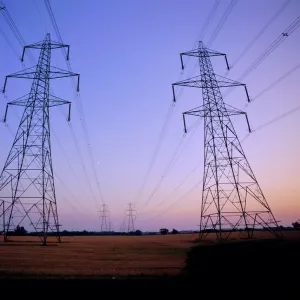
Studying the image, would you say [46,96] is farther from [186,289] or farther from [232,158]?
[186,289]

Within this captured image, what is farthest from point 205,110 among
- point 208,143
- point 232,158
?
point 232,158

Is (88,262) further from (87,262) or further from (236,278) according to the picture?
(236,278)

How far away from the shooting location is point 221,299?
9.58m

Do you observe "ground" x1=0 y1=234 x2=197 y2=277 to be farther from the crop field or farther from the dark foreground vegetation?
the dark foreground vegetation

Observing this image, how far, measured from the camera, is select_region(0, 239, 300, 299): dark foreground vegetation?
934cm

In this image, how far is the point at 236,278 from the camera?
10.4m

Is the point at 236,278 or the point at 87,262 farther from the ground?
the point at 87,262

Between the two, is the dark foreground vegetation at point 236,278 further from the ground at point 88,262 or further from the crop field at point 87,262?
the ground at point 88,262

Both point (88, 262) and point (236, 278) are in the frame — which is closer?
point (236, 278)

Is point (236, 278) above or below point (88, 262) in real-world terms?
below

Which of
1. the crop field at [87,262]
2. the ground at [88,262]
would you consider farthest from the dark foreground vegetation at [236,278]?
the ground at [88,262]

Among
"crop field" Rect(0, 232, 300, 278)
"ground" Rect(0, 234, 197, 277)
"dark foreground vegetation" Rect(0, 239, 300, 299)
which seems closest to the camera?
"dark foreground vegetation" Rect(0, 239, 300, 299)

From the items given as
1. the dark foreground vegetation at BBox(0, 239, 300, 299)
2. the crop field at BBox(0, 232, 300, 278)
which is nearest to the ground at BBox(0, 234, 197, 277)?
the crop field at BBox(0, 232, 300, 278)

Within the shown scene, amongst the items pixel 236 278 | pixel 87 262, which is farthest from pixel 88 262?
pixel 236 278
